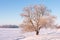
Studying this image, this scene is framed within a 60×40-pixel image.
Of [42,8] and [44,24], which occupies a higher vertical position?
[42,8]

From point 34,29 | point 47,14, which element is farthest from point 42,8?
point 34,29

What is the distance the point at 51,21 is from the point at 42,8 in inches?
123

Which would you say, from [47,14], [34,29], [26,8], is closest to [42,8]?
[47,14]

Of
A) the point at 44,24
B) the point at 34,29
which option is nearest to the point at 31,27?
the point at 34,29

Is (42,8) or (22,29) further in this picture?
(22,29)

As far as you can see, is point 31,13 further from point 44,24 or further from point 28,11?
point 44,24

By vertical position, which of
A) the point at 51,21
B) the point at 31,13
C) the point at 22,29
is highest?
the point at 31,13

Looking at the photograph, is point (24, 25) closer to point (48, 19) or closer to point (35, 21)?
point (35, 21)

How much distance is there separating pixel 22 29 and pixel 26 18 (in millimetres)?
2677

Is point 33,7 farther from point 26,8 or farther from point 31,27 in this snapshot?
point 31,27

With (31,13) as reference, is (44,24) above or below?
below

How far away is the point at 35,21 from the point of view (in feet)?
78.6

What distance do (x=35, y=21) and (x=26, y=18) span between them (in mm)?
1812

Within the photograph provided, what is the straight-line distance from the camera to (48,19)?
2398 centimetres
